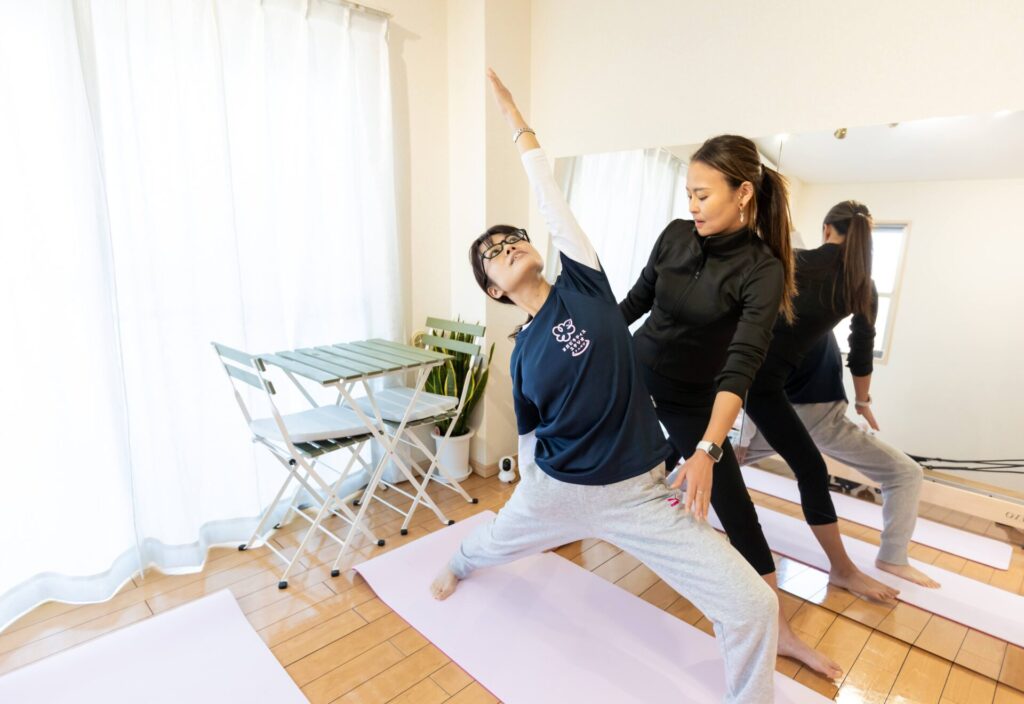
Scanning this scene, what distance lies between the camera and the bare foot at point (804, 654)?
173 cm

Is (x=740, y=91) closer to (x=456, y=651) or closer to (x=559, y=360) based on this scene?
(x=559, y=360)

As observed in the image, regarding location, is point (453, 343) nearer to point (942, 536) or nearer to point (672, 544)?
point (672, 544)

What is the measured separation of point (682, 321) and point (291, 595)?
1.77 meters

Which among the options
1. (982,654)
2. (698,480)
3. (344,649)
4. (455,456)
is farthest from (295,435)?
(982,654)

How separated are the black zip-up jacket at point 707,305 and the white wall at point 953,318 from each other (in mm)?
674

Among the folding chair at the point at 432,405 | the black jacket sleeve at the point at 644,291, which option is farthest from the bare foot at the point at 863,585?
the folding chair at the point at 432,405

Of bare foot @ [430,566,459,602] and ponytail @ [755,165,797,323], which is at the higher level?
ponytail @ [755,165,797,323]

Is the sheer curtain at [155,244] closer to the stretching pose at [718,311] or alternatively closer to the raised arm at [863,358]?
the stretching pose at [718,311]

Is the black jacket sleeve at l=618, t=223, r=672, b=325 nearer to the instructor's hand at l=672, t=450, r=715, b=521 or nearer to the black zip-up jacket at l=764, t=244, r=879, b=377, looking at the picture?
the black zip-up jacket at l=764, t=244, r=879, b=377

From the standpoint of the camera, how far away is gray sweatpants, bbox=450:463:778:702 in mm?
1341

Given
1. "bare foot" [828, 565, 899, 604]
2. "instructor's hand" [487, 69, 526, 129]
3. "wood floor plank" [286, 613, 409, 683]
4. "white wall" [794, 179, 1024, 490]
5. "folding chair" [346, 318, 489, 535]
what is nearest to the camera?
"instructor's hand" [487, 69, 526, 129]

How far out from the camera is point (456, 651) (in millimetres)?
1803

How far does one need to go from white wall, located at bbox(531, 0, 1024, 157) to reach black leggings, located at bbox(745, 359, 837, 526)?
939 mm

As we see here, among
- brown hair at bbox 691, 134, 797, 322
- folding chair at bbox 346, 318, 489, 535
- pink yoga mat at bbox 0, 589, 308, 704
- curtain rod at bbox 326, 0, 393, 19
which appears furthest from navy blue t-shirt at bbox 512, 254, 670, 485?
curtain rod at bbox 326, 0, 393, 19
